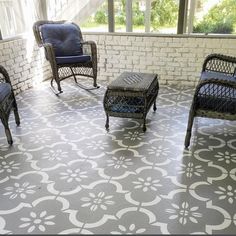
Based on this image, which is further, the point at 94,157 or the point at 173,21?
the point at 173,21

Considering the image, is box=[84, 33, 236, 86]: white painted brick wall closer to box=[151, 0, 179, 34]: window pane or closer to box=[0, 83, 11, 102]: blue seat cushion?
box=[151, 0, 179, 34]: window pane

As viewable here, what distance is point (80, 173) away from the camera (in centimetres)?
201

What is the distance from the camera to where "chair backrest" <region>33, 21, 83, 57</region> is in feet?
12.0

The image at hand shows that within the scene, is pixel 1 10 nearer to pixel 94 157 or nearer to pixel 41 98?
pixel 41 98

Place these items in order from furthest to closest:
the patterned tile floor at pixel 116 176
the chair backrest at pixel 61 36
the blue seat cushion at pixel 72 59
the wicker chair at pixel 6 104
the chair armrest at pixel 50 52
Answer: the chair backrest at pixel 61 36, the blue seat cushion at pixel 72 59, the chair armrest at pixel 50 52, the wicker chair at pixel 6 104, the patterned tile floor at pixel 116 176

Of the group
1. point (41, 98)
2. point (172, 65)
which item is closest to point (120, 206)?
point (41, 98)

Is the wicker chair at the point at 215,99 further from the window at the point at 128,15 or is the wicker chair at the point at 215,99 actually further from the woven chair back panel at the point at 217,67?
the window at the point at 128,15

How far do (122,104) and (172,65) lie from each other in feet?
5.42

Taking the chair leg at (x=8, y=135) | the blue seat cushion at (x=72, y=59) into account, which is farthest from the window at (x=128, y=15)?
the chair leg at (x=8, y=135)

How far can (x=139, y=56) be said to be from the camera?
13.3 feet

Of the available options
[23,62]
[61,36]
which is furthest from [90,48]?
[23,62]

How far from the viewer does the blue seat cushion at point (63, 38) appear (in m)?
3.70

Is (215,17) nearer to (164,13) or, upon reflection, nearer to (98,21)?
(164,13)

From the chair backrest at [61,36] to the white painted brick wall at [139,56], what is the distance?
0.87 feet
